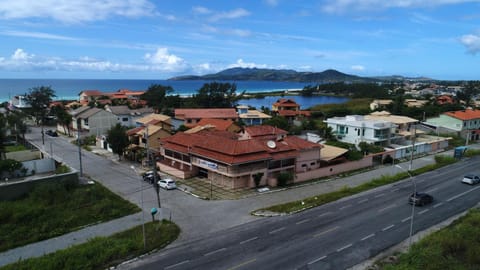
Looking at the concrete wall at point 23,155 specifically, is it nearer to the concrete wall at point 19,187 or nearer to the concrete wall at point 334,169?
the concrete wall at point 19,187

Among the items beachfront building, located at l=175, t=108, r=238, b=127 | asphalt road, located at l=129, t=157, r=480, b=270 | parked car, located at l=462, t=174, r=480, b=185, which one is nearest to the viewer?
asphalt road, located at l=129, t=157, r=480, b=270

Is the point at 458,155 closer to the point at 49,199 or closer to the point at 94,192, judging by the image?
the point at 94,192

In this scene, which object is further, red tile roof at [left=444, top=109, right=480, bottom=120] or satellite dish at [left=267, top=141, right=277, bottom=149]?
red tile roof at [left=444, top=109, right=480, bottom=120]

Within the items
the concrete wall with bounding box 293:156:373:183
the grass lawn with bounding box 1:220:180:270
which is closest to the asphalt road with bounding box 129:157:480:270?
the grass lawn with bounding box 1:220:180:270

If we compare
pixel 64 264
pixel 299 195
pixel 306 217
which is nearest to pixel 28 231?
pixel 64 264

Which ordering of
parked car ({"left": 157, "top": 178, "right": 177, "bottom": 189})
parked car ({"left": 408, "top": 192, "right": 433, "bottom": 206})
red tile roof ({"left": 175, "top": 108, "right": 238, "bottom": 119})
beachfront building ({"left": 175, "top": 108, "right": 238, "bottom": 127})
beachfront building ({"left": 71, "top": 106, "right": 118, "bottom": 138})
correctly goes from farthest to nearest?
red tile roof ({"left": 175, "top": 108, "right": 238, "bottom": 119}) → beachfront building ({"left": 175, "top": 108, "right": 238, "bottom": 127}) → beachfront building ({"left": 71, "top": 106, "right": 118, "bottom": 138}) → parked car ({"left": 157, "top": 178, "right": 177, "bottom": 189}) → parked car ({"left": 408, "top": 192, "right": 433, "bottom": 206})

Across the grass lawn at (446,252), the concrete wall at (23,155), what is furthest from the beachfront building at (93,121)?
the grass lawn at (446,252)

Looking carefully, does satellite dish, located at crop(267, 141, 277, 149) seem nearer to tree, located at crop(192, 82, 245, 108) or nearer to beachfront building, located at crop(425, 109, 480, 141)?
beachfront building, located at crop(425, 109, 480, 141)

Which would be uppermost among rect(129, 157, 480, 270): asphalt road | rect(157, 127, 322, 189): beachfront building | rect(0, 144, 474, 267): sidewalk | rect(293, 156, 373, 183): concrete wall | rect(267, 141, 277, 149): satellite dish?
rect(267, 141, 277, 149): satellite dish
